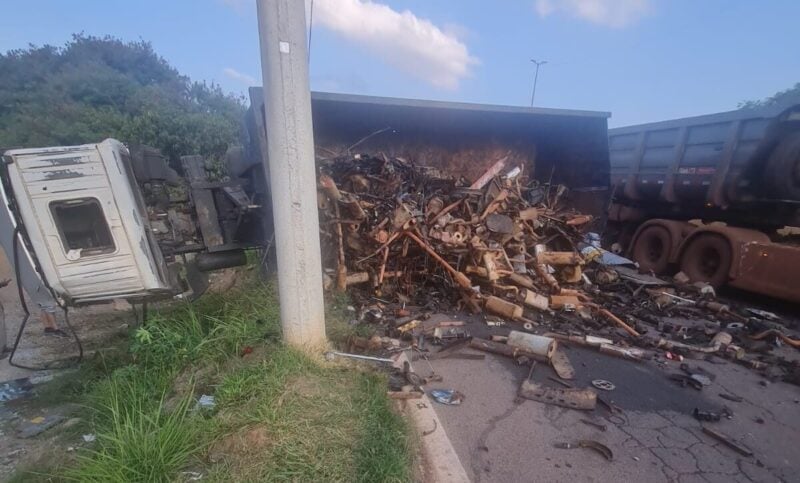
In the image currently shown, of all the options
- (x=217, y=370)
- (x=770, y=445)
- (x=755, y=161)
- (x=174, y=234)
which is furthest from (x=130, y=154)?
(x=755, y=161)

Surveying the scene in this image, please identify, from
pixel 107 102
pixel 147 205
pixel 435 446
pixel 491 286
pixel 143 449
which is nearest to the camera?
pixel 143 449

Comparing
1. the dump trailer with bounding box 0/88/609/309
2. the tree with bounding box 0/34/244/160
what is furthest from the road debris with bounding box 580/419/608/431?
the tree with bounding box 0/34/244/160

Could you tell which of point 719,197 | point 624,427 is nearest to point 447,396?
point 624,427

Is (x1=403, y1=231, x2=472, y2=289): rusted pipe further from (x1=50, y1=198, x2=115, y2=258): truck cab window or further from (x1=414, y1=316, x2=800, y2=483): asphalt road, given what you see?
(x1=50, y1=198, x2=115, y2=258): truck cab window

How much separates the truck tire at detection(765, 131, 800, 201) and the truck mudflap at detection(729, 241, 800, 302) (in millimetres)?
737

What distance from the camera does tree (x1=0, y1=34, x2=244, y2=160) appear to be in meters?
12.1

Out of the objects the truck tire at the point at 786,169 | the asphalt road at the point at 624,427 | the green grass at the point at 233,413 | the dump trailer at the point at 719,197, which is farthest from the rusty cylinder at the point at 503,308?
the truck tire at the point at 786,169

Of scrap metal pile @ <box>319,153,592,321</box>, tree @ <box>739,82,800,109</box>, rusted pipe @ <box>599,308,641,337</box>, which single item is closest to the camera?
rusted pipe @ <box>599,308,641,337</box>

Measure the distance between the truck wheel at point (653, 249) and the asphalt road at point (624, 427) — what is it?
3.39 meters

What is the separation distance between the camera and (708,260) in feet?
18.5

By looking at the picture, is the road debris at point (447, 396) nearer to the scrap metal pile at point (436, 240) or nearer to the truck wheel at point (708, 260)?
the scrap metal pile at point (436, 240)

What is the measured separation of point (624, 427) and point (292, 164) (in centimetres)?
269

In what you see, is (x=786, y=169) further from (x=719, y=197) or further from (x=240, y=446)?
(x=240, y=446)

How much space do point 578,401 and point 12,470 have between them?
11.1 ft
